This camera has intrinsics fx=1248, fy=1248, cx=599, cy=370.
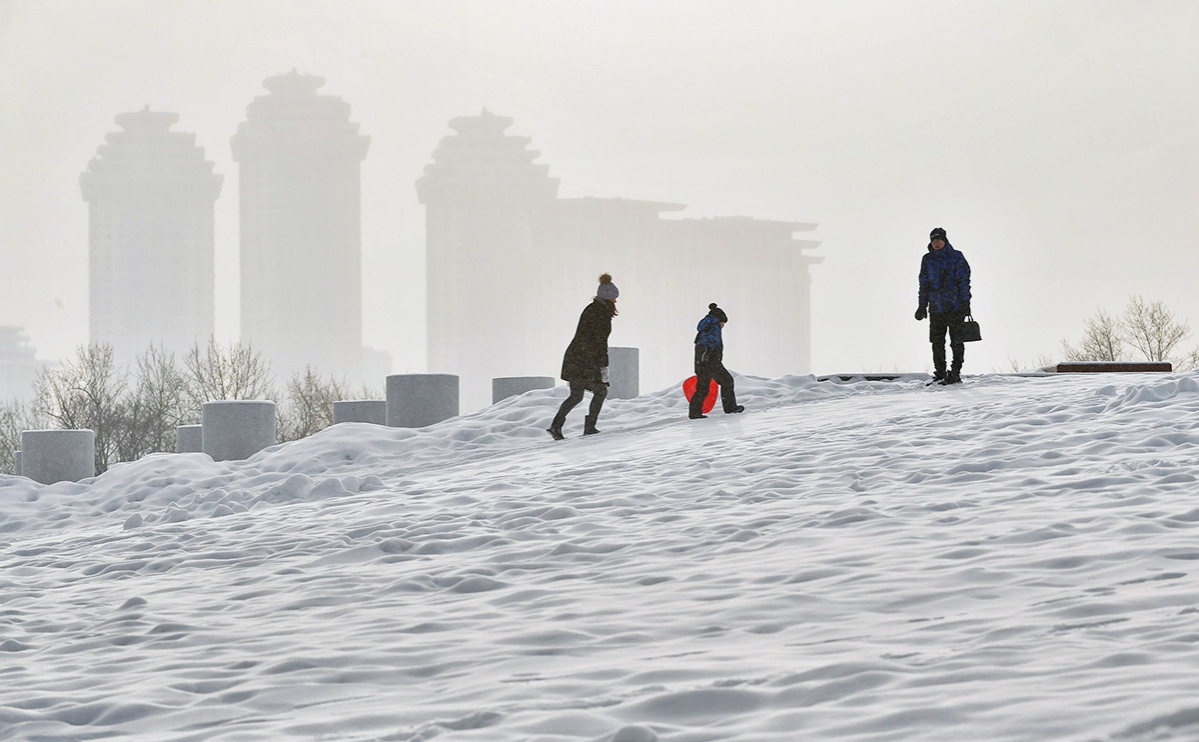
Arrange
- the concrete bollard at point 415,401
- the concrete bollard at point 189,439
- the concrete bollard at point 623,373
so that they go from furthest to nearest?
the concrete bollard at point 189,439
the concrete bollard at point 623,373
the concrete bollard at point 415,401

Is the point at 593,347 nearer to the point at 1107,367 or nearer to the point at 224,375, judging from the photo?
the point at 1107,367

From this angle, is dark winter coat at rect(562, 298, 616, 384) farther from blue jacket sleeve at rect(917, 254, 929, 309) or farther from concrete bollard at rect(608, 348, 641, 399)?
concrete bollard at rect(608, 348, 641, 399)

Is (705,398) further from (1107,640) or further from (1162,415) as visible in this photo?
(1107,640)

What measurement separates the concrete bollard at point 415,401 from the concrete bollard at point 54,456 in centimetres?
500

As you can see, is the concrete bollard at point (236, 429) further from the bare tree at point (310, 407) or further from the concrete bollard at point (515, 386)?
the bare tree at point (310, 407)

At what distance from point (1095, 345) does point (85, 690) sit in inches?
2620

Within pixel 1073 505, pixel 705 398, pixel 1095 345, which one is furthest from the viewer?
pixel 1095 345

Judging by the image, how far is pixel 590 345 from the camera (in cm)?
1412

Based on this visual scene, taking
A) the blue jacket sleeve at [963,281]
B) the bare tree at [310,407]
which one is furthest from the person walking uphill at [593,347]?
the bare tree at [310,407]

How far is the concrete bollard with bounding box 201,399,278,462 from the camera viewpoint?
19.7 metres

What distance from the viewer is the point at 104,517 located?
12.8m

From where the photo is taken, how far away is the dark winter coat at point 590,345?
14094 millimetres

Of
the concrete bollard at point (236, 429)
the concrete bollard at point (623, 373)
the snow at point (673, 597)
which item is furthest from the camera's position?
the concrete bollard at point (623, 373)

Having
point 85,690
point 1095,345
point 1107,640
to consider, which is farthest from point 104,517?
point 1095,345
